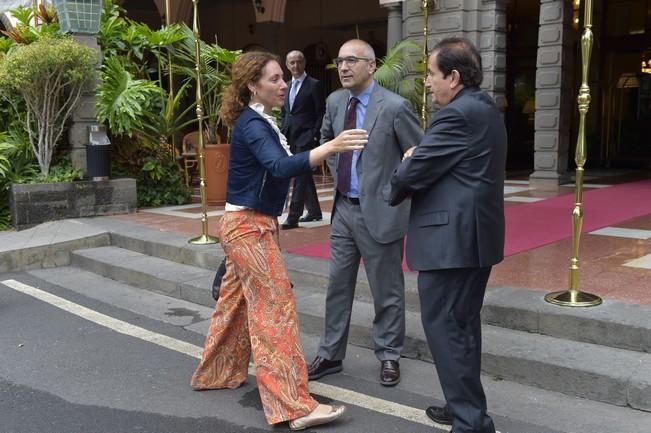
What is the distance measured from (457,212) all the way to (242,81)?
4.61 ft

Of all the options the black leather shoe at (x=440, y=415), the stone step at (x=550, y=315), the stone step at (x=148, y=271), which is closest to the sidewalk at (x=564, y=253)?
the stone step at (x=550, y=315)

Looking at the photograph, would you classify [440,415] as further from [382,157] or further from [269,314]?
[382,157]

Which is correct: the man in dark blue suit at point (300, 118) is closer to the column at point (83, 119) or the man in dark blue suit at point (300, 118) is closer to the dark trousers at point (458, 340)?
the column at point (83, 119)

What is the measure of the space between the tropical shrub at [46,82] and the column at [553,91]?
788 centimetres

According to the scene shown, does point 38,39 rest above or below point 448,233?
above

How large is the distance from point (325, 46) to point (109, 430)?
56.7 feet

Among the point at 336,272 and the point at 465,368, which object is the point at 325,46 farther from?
the point at 465,368

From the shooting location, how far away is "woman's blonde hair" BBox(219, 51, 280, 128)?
143 inches

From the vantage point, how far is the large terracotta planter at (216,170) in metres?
10.2

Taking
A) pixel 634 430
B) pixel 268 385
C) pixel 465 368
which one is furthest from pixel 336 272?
pixel 634 430

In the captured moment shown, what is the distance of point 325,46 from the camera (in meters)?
19.8

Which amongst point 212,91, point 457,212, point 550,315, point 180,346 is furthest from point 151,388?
point 212,91

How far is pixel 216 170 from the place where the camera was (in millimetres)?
10328

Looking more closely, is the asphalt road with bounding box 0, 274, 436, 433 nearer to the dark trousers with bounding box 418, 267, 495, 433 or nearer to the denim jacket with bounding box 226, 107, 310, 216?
the dark trousers with bounding box 418, 267, 495, 433
